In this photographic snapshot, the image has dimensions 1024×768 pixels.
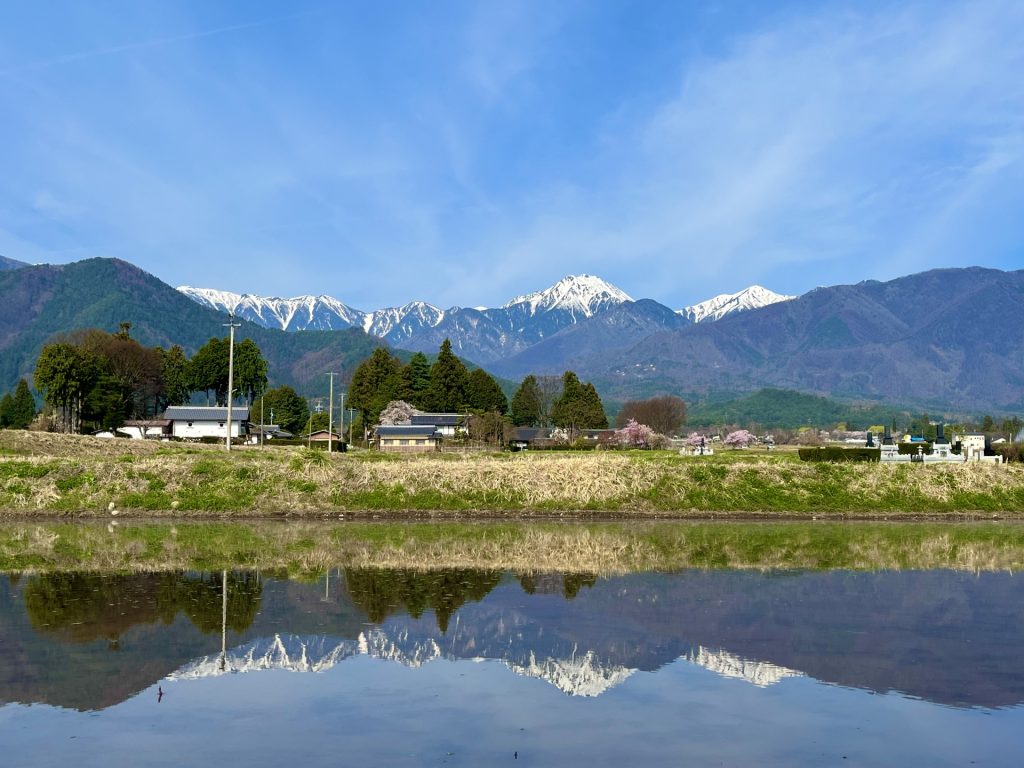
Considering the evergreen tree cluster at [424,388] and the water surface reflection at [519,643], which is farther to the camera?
the evergreen tree cluster at [424,388]

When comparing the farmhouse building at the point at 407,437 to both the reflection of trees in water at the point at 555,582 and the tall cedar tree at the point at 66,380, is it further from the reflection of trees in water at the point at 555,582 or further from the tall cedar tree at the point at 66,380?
the reflection of trees in water at the point at 555,582

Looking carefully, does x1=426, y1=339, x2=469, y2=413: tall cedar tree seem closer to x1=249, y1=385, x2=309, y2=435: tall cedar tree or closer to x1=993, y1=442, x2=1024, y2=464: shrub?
x1=249, y1=385, x2=309, y2=435: tall cedar tree

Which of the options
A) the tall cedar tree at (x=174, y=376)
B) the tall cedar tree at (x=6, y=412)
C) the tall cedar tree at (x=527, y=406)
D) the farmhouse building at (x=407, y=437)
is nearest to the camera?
the farmhouse building at (x=407, y=437)

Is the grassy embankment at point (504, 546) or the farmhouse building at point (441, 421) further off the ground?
the farmhouse building at point (441, 421)

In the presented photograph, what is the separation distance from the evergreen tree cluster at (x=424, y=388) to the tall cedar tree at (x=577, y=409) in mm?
8882

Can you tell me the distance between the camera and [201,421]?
106 metres

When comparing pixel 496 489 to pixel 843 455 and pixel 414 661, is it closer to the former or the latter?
pixel 414 661

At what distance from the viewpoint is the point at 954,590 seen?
21328mm

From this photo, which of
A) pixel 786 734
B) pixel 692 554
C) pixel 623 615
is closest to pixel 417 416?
pixel 692 554

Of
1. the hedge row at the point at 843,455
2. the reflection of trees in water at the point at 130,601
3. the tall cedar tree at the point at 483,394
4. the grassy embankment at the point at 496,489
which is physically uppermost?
the tall cedar tree at the point at 483,394

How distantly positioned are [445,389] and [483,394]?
5.68 meters

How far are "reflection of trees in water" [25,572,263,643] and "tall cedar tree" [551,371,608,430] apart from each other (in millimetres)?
96055

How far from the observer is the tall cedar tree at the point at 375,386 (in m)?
116

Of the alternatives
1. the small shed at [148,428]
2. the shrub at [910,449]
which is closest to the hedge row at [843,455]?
the shrub at [910,449]
